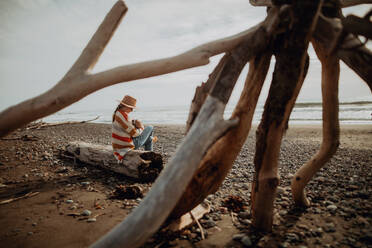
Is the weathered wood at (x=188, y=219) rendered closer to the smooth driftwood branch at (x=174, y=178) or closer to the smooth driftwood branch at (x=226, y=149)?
the smooth driftwood branch at (x=226, y=149)

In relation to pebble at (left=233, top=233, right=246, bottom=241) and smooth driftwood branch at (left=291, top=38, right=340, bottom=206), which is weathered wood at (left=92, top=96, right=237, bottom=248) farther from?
smooth driftwood branch at (left=291, top=38, right=340, bottom=206)

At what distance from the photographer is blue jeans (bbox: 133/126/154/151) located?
568cm

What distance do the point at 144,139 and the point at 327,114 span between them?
471cm

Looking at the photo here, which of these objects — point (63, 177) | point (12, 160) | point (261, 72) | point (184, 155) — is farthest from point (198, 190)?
point (12, 160)

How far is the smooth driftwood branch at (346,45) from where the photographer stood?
1641 mm

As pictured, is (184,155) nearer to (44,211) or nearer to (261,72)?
(261,72)

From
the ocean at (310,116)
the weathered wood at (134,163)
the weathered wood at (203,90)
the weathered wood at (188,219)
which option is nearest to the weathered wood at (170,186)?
the weathered wood at (203,90)

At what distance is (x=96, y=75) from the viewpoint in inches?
67.6

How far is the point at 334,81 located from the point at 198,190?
2.11 meters

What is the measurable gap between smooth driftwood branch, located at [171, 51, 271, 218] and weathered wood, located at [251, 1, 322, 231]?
0.57ft

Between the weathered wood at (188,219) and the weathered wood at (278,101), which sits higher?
the weathered wood at (278,101)

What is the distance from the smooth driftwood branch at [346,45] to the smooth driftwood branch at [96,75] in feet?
1.48

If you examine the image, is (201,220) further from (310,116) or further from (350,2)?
(310,116)

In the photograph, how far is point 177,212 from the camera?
2.07 metres
